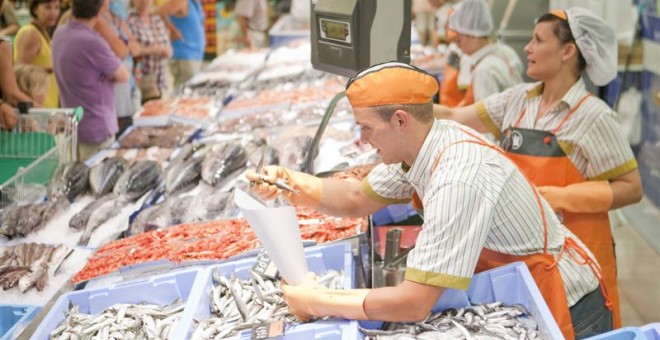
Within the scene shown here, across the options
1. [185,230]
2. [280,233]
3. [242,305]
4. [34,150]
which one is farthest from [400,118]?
[34,150]

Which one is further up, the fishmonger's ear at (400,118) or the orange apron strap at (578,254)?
the fishmonger's ear at (400,118)

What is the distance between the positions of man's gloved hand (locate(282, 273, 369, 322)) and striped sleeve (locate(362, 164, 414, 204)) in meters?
0.57

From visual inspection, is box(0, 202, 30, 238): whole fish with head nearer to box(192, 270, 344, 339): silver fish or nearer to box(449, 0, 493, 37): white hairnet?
box(192, 270, 344, 339): silver fish

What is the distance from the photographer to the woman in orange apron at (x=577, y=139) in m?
3.97

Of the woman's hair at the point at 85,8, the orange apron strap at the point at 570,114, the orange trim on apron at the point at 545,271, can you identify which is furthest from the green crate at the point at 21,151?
the orange apron strap at the point at 570,114

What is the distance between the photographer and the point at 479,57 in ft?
21.0

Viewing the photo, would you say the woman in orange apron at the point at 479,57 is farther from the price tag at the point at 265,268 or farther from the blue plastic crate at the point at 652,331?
the blue plastic crate at the point at 652,331

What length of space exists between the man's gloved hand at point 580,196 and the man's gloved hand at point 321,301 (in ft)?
4.86

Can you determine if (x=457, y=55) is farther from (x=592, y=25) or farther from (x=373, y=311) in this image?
(x=373, y=311)

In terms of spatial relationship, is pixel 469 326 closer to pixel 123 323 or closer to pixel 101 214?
pixel 123 323

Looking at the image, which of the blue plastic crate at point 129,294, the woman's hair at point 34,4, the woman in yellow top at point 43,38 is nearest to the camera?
the blue plastic crate at point 129,294

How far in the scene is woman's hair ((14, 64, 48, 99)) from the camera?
4.97m

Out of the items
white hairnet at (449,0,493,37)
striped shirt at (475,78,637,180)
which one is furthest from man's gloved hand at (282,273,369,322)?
white hairnet at (449,0,493,37)

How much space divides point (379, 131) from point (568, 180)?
1565mm
